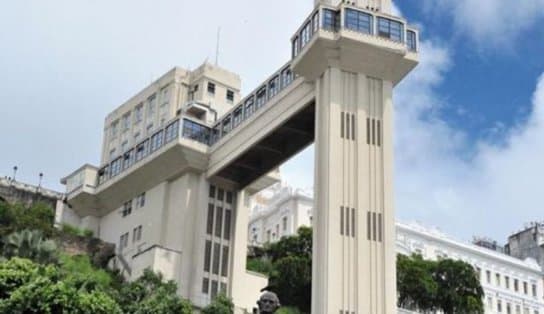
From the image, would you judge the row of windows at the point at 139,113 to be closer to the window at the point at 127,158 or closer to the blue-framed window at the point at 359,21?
the window at the point at 127,158

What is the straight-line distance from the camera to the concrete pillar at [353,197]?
37.7 metres

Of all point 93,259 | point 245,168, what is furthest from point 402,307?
point 93,259

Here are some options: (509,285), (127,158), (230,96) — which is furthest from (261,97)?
(509,285)

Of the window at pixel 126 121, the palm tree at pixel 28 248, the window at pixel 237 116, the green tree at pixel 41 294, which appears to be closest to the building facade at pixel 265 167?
the window at pixel 237 116

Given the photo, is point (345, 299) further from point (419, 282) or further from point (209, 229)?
point (419, 282)

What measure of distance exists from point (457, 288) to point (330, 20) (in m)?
28.8

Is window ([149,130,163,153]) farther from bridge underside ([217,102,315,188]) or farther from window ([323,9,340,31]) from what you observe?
window ([323,9,340,31])

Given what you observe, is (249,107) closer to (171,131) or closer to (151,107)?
(171,131)

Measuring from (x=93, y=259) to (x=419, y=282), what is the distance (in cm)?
2213

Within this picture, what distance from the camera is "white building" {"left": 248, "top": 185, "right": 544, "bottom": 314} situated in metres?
73.0

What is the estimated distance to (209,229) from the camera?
51156mm

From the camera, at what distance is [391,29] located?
4184 cm

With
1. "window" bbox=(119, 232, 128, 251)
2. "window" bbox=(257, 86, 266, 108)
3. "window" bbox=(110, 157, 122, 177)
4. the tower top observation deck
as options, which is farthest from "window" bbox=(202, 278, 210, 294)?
the tower top observation deck

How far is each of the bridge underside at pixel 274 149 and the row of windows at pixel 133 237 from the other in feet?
21.1
